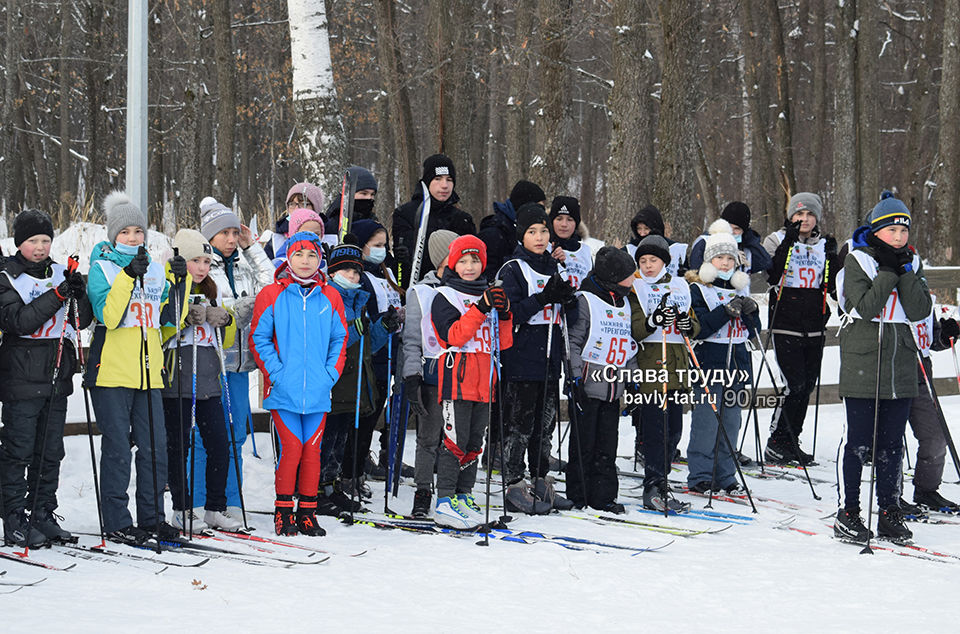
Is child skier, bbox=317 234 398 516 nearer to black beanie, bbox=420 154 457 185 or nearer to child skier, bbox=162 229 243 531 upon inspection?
child skier, bbox=162 229 243 531

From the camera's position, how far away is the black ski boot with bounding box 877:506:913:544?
A: 19.6 ft

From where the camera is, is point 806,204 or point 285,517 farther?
point 806,204

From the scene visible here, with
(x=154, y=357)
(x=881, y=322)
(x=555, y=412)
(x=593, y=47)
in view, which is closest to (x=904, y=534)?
(x=881, y=322)

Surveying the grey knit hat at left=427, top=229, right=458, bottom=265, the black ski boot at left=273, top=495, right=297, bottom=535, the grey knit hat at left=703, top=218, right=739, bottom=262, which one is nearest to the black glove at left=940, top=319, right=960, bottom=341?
the grey knit hat at left=703, top=218, right=739, bottom=262

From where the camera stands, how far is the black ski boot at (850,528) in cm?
593

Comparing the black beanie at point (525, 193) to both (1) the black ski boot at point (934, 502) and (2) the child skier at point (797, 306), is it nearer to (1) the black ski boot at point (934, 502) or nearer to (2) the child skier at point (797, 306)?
(2) the child skier at point (797, 306)

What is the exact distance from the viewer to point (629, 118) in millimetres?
12109

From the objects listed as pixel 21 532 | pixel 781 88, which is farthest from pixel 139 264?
pixel 781 88

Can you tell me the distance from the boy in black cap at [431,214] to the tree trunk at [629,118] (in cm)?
466

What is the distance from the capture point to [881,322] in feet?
19.8

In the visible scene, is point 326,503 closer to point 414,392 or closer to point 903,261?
point 414,392

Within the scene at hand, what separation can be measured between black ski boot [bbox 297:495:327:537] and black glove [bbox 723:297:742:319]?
306cm

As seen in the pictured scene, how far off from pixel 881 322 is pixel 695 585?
207 centimetres

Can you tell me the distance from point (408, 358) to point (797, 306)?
12.0 feet
